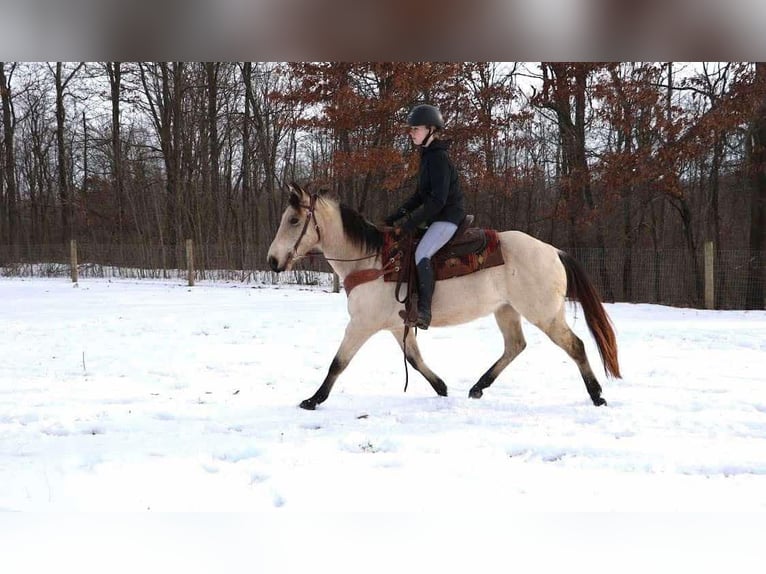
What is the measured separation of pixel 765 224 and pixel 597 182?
4.71 metres

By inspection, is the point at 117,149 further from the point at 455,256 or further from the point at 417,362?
the point at 455,256

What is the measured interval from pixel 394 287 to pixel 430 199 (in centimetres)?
77

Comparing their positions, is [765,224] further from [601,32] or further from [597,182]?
[601,32]

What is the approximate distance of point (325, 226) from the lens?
4.94 meters

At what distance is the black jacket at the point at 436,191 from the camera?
459 cm

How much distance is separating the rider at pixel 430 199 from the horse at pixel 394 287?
197mm

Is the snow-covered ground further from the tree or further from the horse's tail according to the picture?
the tree

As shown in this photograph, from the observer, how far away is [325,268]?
67.6ft

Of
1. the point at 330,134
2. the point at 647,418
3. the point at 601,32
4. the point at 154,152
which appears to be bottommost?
the point at 647,418

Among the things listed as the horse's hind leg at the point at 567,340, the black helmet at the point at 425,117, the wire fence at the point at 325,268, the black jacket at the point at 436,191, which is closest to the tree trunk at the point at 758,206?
the wire fence at the point at 325,268

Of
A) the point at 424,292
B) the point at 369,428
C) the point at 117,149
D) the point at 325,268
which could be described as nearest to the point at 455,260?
the point at 424,292

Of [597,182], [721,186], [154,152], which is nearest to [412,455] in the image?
[597,182]

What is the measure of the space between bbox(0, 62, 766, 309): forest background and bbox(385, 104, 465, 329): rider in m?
4.52

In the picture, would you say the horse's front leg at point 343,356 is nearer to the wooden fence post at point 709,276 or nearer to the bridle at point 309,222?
the bridle at point 309,222
